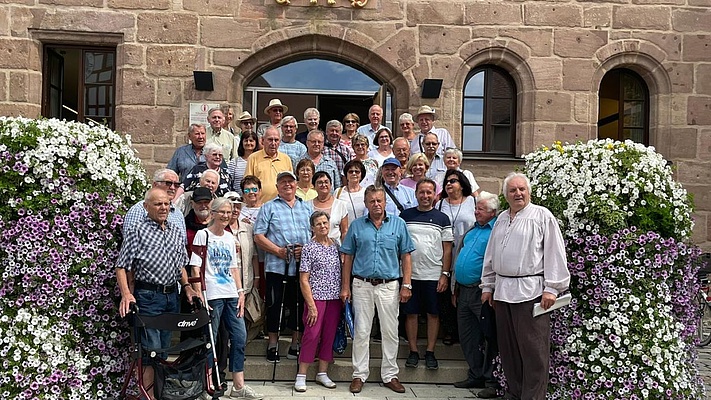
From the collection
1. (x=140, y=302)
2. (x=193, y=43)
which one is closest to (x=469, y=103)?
(x=193, y=43)

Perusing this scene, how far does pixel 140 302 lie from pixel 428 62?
235 inches

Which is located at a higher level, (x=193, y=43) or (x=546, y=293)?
(x=193, y=43)

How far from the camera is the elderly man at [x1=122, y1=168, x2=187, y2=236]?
16.2 ft

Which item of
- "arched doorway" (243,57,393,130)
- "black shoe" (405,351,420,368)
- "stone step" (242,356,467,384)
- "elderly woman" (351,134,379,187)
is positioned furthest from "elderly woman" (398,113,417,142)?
"stone step" (242,356,467,384)

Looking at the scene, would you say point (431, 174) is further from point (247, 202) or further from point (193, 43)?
point (193, 43)

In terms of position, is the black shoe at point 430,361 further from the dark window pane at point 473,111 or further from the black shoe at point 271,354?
the dark window pane at point 473,111

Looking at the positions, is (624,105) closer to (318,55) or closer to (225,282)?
(318,55)

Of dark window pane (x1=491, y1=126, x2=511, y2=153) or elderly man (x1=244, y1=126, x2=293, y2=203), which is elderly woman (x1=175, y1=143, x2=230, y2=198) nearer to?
elderly man (x1=244, y1=126, x2=293, y2=203)

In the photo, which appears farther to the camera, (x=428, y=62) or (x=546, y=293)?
(x=428, y=62)

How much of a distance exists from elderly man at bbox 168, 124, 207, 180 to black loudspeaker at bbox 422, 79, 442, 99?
12.3ft

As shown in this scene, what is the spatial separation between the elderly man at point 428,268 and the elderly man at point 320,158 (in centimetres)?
131

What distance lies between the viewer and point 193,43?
9469mm

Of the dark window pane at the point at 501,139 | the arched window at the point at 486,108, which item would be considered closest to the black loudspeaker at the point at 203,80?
the arched window at the point at 486,108

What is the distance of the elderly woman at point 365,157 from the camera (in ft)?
23.5
